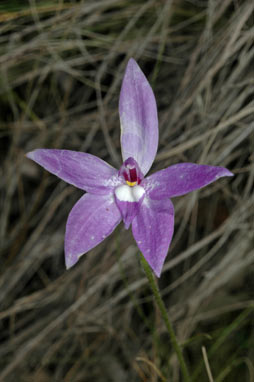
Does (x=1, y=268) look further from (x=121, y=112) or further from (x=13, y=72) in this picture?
(x=121, y=112)

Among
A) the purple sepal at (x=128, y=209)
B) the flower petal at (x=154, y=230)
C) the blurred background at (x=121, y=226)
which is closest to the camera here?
the flower petal at (x=154, y=230)

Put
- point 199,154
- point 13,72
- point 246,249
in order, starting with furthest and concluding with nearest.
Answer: point 13,72 → point 246,249 → point 199,154

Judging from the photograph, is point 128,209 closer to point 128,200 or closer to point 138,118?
point 128,200

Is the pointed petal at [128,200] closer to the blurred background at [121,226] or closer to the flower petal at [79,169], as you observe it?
the flower petal at [79,169]

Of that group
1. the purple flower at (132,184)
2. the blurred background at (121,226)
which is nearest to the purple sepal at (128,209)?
the purple flower at (132,184)

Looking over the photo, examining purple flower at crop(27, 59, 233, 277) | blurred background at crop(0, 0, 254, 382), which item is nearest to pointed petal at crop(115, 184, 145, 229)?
purple flower at crop(27, 59, 233, 277)

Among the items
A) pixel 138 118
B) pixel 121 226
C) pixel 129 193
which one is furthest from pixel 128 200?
pixel 121 226

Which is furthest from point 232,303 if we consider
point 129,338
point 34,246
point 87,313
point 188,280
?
point 34,246

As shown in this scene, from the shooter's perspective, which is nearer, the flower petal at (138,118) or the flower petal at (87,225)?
the flower petal at (87,225)
